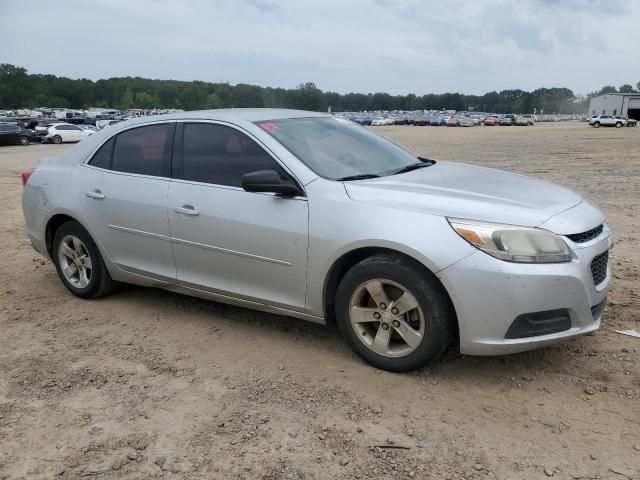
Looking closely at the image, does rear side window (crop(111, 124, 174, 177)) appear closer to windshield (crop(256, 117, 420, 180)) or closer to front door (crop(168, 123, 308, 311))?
front door (crop(168, 123, 308, 311))

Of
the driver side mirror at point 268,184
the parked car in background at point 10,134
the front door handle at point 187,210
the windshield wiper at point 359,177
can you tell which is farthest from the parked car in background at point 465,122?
the driver side mirror at point 268,184

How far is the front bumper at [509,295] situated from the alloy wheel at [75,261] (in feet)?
10.6

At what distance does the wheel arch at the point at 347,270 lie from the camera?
3.39 m

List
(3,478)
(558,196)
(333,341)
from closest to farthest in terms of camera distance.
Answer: (3,478), (558,196), (333,341)

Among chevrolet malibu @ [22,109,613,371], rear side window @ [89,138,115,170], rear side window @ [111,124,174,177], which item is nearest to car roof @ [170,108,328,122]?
chevrolet malibu @ [22,109,613,371]

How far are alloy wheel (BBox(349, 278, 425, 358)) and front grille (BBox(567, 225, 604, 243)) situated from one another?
0.96 m

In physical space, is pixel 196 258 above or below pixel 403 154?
below

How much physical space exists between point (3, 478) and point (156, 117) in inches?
116

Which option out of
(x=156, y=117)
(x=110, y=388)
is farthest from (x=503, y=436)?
(x=156, y=117)

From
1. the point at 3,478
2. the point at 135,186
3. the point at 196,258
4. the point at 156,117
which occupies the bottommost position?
A: the point at 3,478

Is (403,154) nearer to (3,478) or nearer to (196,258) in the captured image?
(196,258)

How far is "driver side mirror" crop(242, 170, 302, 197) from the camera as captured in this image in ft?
12.3

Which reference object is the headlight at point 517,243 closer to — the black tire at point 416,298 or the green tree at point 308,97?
the black tire at point 416,298

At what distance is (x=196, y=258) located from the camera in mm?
4270
